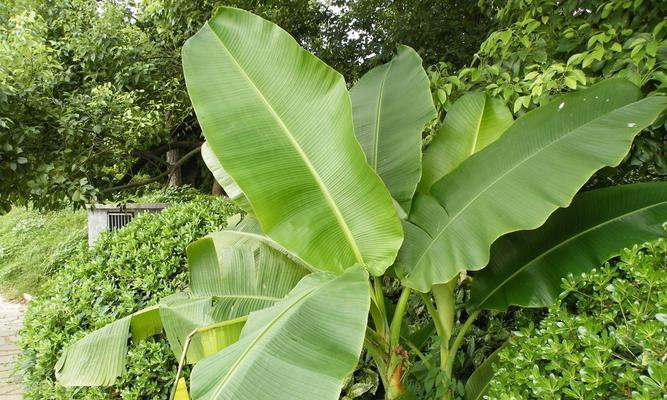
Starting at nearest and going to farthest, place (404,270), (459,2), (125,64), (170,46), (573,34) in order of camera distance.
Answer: (404,270) < (573,34) < (125,64) < (170,46) < (459,2)

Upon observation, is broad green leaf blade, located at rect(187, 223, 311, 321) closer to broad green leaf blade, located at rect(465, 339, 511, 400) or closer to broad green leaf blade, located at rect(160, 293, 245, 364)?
broad green leaf blade, located at rect(160, 293, 245, 364)

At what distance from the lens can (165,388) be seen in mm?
2451

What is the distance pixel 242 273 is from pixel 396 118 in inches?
42.0

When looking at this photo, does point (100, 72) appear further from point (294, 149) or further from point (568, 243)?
point (568, 243)

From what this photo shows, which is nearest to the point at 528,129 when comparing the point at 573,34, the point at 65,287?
the point at 573,34

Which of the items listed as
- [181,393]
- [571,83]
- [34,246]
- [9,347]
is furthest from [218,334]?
[34,246]

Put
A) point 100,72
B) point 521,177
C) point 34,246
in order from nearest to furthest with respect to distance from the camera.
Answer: point 521,177 < point 100,72 < point 34,246

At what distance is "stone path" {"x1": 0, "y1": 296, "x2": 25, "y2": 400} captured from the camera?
4535mm

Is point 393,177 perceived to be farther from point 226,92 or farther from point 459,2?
point 459,2

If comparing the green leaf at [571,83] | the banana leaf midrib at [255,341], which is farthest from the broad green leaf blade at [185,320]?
the green leaf at [571,83]

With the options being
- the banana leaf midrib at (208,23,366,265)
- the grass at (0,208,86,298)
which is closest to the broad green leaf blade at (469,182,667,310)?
the banana leaf midrib at (208,23,366,265)

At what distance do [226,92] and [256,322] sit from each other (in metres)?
0.95

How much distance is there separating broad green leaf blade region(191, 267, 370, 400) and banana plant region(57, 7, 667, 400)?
1 centimetres

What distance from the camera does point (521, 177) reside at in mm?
1758
